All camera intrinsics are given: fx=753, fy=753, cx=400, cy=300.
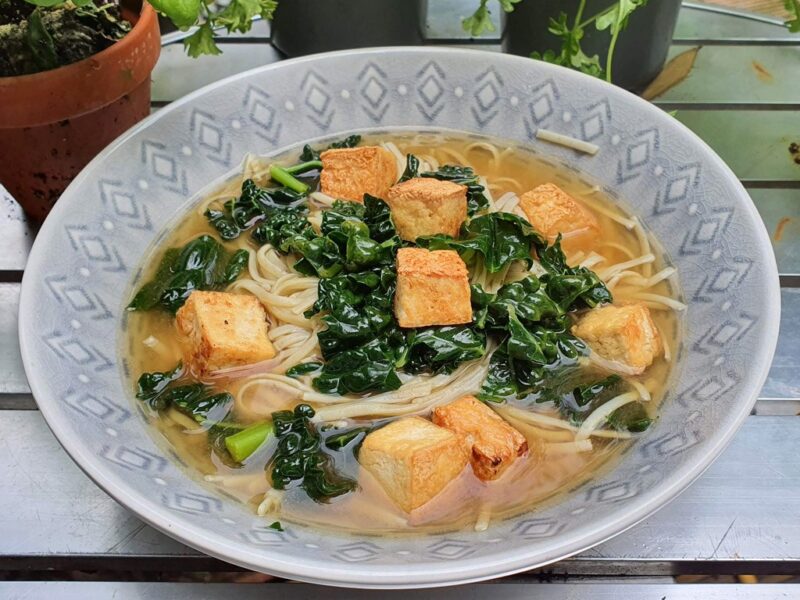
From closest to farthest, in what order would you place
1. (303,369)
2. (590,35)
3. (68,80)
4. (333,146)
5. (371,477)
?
(371,477), (303,369), (68,80), (333,146), (590,35)

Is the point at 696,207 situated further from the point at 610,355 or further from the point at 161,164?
the point at 161,164

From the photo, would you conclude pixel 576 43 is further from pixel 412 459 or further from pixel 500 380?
pixel 412 459

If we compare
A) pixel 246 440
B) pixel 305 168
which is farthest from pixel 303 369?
pixel 305 168

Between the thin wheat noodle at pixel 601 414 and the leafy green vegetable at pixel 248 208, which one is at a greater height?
the leafy green vegetable at pixel 248 208

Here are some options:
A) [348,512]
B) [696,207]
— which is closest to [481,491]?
[348,512]

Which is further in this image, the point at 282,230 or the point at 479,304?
the point at 282,230

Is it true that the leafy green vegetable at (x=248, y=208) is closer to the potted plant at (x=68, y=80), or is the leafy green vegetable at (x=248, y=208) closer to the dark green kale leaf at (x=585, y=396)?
the potted plant at (x=68, y=80)

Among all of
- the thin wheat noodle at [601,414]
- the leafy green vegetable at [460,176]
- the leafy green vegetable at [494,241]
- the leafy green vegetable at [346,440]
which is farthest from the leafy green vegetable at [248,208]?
the thin wheat noodle at [601,414]
